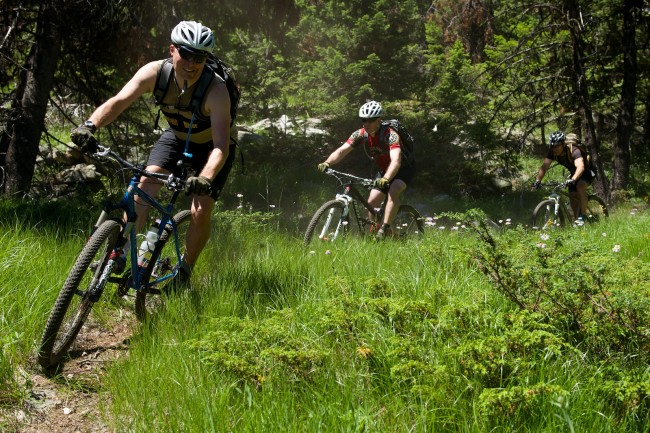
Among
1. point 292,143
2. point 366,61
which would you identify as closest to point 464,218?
point 366,61

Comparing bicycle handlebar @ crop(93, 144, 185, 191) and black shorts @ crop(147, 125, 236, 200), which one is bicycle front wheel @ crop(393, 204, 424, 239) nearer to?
black shorts @ crop(147, 125, 236, 200)

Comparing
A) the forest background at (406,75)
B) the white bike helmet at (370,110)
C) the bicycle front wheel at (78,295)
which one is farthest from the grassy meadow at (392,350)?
the forest background at (406,75)

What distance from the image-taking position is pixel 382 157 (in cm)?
912

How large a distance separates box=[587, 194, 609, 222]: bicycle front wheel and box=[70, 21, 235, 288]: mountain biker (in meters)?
7.87

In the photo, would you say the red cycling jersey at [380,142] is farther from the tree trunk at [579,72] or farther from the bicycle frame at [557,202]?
the tree trunk at [579,72]

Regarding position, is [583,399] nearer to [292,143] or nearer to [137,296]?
[137,296]

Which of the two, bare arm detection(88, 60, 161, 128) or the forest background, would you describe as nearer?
bare arm detection(88, 60, 161, 128)

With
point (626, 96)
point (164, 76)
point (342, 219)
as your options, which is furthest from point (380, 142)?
point (626, 96)

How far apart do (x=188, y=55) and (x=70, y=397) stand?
2507mm

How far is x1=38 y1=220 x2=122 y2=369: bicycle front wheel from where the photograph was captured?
4141 millimetres

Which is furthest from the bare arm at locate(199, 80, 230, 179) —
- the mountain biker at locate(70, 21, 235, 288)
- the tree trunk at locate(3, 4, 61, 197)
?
the tree trunk at locate(3, 4, 61, 197)

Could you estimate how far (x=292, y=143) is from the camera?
17.0 meters

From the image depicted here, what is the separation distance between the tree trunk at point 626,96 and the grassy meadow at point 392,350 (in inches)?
432

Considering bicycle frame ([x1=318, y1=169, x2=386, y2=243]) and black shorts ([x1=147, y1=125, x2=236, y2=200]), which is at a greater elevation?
black shorts ([x1=147, y1=125, x2=236, y2=200])
